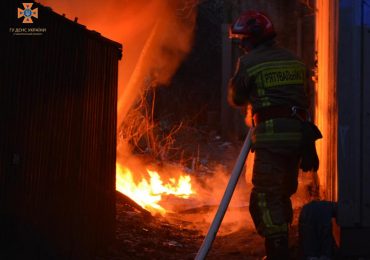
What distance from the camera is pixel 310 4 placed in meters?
9.02

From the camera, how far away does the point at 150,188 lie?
9.26 meters

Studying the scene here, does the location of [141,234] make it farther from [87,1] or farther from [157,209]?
[87,1]

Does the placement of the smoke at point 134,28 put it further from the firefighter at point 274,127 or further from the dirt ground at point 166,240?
the firefighter at point 274,127

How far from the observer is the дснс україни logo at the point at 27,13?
421cm

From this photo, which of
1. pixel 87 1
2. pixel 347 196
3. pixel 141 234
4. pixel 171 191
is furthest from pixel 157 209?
pixel 347 196

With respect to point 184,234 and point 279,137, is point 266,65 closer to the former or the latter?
point 279,137

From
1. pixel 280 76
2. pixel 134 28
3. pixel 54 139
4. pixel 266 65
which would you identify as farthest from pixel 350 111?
pixel 134 28

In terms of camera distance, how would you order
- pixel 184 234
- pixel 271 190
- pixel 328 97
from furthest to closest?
pixel 184 234, pixel 328 97, pixel 271 190

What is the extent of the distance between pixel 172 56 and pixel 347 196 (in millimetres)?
8523

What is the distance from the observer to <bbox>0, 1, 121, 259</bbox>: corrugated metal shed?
13.6ft

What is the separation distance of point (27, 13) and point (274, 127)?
6.92ft

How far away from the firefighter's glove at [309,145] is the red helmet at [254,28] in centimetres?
75

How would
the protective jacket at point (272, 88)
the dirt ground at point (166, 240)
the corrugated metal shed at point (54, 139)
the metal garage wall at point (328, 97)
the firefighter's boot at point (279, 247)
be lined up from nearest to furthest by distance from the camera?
1. the firefighter's boot at point (279, 247)
2. the protective jacket at point (272, 88)
3. the corrugated metal shed at point (54, 139)
4. the metal garage wall at point (328, 97)
5. the dirt ground at point (166, 240)

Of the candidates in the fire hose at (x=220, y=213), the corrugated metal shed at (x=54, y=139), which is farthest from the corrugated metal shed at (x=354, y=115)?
the corrugated metal shed at (x=54, y=139)
